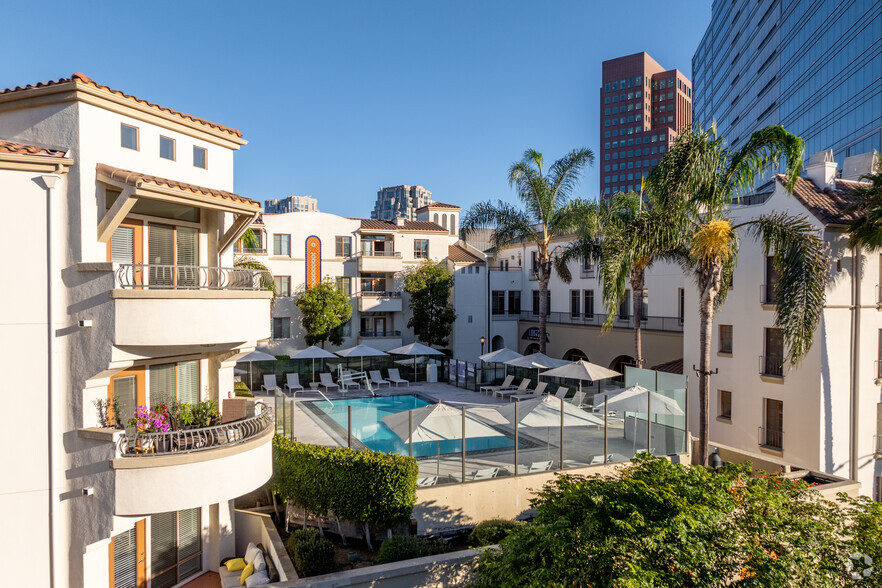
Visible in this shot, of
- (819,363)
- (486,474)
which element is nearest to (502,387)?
(819,363)

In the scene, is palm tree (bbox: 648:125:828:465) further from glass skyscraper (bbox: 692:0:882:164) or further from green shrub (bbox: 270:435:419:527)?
glass skyscraper (bbox: 692:0:882:164)

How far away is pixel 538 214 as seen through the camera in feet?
97.9

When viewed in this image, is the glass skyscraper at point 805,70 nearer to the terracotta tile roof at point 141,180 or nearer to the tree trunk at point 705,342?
the tree trunk at point 705,342

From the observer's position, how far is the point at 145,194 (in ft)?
31.7

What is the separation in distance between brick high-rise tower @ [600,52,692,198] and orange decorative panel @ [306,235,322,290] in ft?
374

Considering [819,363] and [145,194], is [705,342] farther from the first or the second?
[145,194]

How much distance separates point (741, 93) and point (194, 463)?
299 feet

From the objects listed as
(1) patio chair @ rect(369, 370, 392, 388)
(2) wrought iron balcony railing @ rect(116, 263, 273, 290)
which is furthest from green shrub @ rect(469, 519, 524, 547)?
(1) patio chair @ rect(369, 370, 392, 388)

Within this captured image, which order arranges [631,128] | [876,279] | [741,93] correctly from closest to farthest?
[876,279]
[741,93]
[631,128]

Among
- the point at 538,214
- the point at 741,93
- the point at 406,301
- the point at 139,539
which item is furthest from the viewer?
the point at 741,93

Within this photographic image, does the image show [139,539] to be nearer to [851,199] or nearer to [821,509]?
[821,509]

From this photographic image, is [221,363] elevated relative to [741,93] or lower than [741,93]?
lower

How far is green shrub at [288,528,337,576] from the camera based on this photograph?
11844 mm

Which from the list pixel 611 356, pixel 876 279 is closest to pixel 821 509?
pixel 876 279
